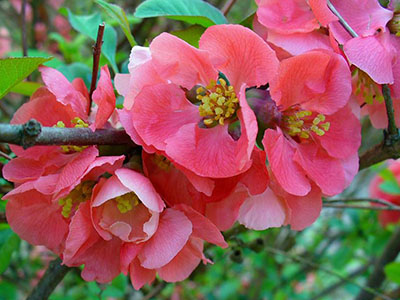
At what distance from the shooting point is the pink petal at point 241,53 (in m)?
0.52

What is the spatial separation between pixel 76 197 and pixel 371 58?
0.43 metres

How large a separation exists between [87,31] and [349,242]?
1509 millimetres

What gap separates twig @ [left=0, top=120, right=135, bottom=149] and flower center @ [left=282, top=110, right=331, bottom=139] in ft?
0.71

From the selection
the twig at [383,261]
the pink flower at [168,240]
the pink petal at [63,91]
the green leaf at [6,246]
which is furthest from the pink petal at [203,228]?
the twig at [383,261]

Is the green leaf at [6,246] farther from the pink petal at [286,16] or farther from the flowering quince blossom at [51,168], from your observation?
the pink petal at [286,16]

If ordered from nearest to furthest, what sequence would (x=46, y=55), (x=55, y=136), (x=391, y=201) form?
1. (x=55, y=136)
2. (x=46, y=55)
3. (x=391, y=201)

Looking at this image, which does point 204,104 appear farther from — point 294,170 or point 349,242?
point 349,242

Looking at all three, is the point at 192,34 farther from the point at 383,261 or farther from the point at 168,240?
the point at 383,261

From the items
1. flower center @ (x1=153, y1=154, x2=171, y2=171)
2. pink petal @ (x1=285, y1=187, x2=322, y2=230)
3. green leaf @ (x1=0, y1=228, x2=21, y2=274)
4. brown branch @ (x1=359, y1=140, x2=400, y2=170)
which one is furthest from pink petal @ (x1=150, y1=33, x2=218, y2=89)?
green leaf @ (x1=0, y1=228, x2=21, y2=274)

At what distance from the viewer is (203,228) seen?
0.55m

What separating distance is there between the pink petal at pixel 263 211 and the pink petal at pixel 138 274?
5.8 inches

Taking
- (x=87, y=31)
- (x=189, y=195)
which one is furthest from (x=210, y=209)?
(x=87, y=31)

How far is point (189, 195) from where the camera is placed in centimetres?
58

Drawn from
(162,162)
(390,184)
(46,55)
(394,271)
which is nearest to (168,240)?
(162,162)
